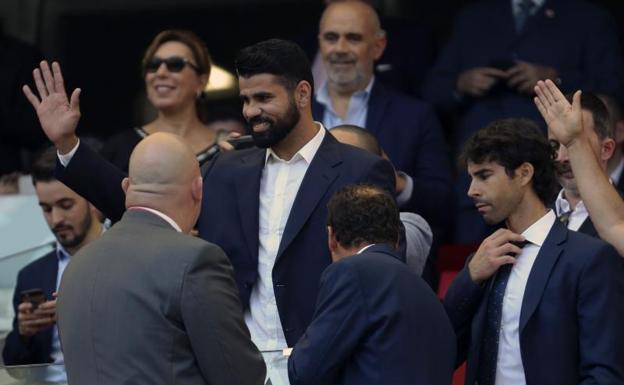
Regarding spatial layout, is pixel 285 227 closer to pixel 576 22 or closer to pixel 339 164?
pixel 339 164

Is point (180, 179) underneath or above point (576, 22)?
underneath

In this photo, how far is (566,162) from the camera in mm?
6125

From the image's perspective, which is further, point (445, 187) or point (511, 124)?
point (445, 187)

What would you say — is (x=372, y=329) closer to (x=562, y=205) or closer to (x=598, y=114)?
(x=562, y=205)

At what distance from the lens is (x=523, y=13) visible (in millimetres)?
8422

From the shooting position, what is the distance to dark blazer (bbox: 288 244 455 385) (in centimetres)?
507

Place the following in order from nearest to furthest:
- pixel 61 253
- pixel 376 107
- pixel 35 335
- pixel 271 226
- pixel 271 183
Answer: pixel 271 226, pixel 271 183, pixel 35 335, pixel 61 253, pixel 376 107

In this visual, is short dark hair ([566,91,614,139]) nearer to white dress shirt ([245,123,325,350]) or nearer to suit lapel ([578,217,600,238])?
suit lapel ([578,217,600,238])

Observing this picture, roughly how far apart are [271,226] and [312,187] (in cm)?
22

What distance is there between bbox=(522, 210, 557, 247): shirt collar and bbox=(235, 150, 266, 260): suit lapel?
106cm

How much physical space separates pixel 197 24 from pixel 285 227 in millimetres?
4491

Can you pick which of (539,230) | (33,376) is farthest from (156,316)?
(539,230)

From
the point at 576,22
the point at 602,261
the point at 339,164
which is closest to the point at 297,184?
the point at 339,164

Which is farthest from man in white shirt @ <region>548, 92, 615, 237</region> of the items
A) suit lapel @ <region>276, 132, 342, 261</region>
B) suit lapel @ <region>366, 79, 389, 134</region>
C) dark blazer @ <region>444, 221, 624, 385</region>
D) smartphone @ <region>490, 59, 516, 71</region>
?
smartphone @ <region>490, 59, 516, 71</region>
